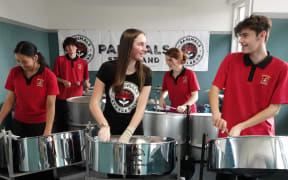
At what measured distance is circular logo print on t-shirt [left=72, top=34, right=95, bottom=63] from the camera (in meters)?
→ 3.42

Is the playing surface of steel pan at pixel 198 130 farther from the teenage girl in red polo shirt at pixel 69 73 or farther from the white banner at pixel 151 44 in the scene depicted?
the white banner at pixel 151 44

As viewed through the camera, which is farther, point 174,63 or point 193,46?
point 193,46

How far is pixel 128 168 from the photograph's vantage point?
78 centimetres

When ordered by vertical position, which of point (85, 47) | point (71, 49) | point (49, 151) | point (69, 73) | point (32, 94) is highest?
point (85, 47)

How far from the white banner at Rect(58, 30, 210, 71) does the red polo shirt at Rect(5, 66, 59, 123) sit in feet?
7.43

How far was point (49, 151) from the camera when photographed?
3.34ft

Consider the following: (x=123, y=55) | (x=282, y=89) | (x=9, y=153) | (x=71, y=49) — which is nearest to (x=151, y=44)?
(x=71, y=49)

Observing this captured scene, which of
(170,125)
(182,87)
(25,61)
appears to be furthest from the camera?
(182,87)

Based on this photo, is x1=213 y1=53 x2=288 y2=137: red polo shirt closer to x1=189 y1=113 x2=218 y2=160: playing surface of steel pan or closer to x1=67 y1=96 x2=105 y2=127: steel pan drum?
x1=189 y1=113 x2=218 y2=160: playing surface of steel pan

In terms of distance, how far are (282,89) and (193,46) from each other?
2.64 meters

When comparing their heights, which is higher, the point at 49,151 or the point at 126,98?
the point at 126,98

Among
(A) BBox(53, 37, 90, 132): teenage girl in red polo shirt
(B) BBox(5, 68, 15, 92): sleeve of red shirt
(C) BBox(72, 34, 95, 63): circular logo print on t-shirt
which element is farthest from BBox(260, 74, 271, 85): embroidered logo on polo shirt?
(C) BBox(72, 34, 95, 63): circular logo print on t-shirt

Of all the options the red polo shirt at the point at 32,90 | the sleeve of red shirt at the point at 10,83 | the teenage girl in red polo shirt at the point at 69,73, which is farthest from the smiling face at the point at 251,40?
the teenage girl in red polo shirt at the point at 69,73

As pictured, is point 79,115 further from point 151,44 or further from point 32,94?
point 151,44
